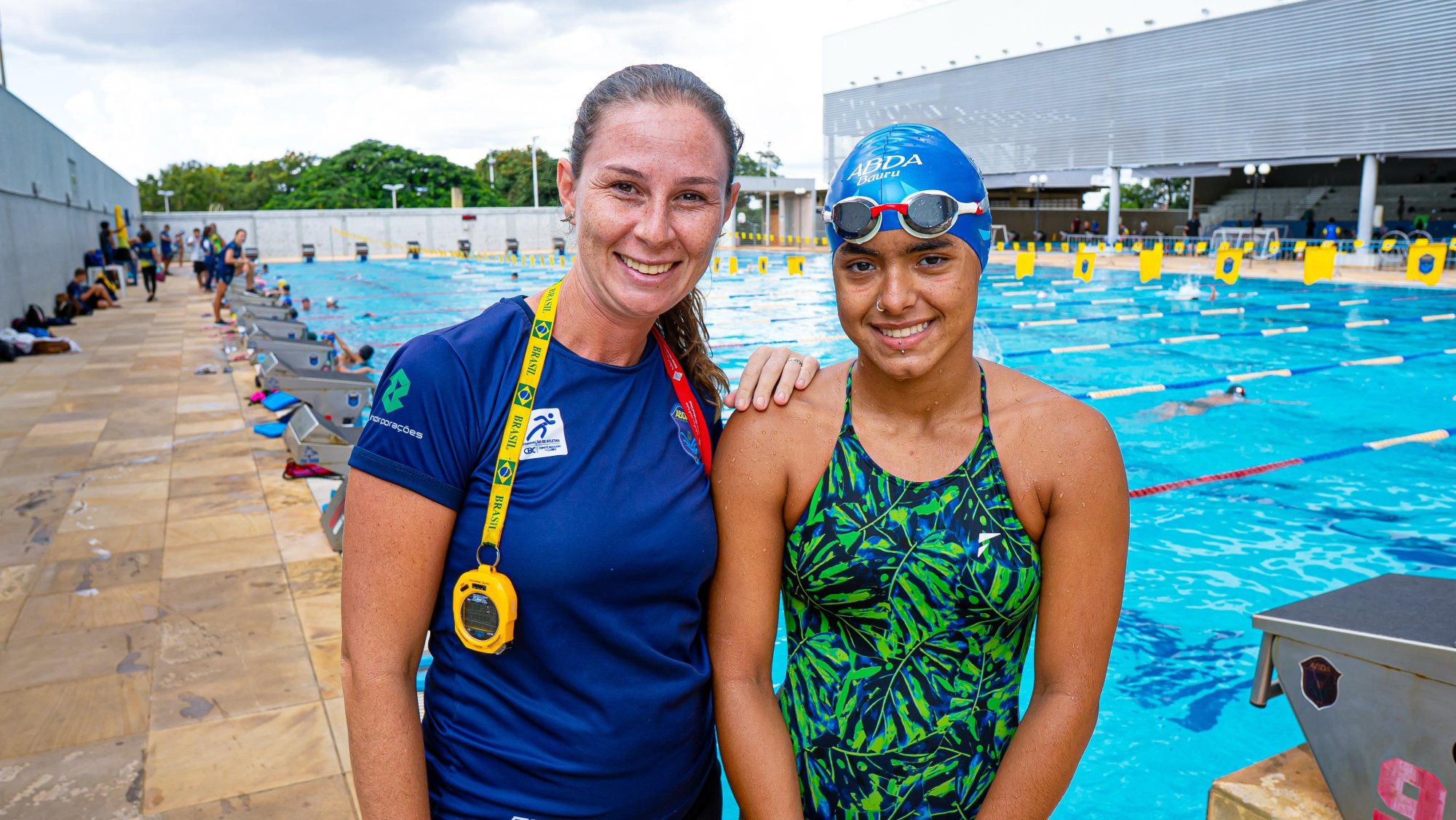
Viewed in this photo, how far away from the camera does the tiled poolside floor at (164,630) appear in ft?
8.95

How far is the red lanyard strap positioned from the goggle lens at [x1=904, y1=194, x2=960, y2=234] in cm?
44

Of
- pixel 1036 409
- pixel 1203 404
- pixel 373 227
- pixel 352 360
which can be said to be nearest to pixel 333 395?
pixel 352 360

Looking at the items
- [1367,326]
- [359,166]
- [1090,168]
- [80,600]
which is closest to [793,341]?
[1367,326]

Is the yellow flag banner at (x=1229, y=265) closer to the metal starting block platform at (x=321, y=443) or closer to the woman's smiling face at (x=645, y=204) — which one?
the metal starting block platform at (x=321, y=443)

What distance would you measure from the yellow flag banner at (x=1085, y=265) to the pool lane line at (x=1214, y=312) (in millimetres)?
2819

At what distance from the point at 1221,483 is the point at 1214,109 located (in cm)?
2581

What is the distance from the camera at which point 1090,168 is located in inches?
1254

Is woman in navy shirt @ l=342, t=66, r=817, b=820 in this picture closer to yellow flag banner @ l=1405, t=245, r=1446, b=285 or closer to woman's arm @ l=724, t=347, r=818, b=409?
woman's arm @ l=724, t=347, r=818, b=409

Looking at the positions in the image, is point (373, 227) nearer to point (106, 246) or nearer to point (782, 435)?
point (106, 246)

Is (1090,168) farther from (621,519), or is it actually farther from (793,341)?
(621,519)

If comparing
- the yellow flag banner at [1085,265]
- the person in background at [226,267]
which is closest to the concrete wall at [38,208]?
the person in background at [226,267]

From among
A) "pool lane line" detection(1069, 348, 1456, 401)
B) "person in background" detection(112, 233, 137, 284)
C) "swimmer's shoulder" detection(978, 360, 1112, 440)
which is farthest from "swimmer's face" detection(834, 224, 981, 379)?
"person in background" detection(112, 233, 137, 284)

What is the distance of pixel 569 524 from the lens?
1261mm

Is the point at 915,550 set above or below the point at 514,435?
below
